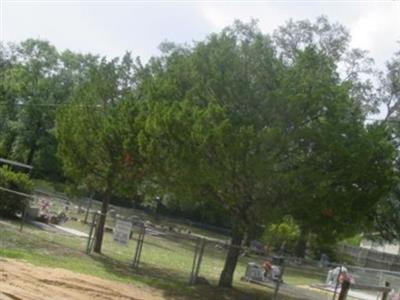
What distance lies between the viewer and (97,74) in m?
25.5

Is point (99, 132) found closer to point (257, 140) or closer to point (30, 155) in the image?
point (257, 140)

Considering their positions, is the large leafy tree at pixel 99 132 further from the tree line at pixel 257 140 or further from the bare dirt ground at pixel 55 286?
the bare dirt ground at pixel 55 286

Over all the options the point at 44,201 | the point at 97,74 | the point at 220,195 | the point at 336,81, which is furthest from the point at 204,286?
the point at 44,201

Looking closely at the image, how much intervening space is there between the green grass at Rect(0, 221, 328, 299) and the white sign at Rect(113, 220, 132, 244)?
2.36ft

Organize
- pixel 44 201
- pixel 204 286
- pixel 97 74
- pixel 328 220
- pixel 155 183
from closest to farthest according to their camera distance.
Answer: pixel 328 220 < pixel 204 286 < pixel 155 183 < pixel 97 74 < pixel 44 201

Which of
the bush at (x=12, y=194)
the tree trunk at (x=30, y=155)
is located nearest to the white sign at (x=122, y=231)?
the bush at (x=12, y=194)

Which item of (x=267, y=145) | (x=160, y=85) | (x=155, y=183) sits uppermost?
(x=160, y=85)

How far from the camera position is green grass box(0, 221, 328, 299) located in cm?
1861

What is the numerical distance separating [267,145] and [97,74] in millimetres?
9840

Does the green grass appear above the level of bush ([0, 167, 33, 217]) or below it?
below

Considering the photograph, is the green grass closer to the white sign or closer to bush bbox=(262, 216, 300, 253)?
the white sign

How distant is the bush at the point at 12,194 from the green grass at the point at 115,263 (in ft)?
4.82

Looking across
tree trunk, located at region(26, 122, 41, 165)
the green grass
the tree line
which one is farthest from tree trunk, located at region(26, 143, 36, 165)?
the tree line

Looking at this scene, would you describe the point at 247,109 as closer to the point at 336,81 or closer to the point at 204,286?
the point at 336,81
